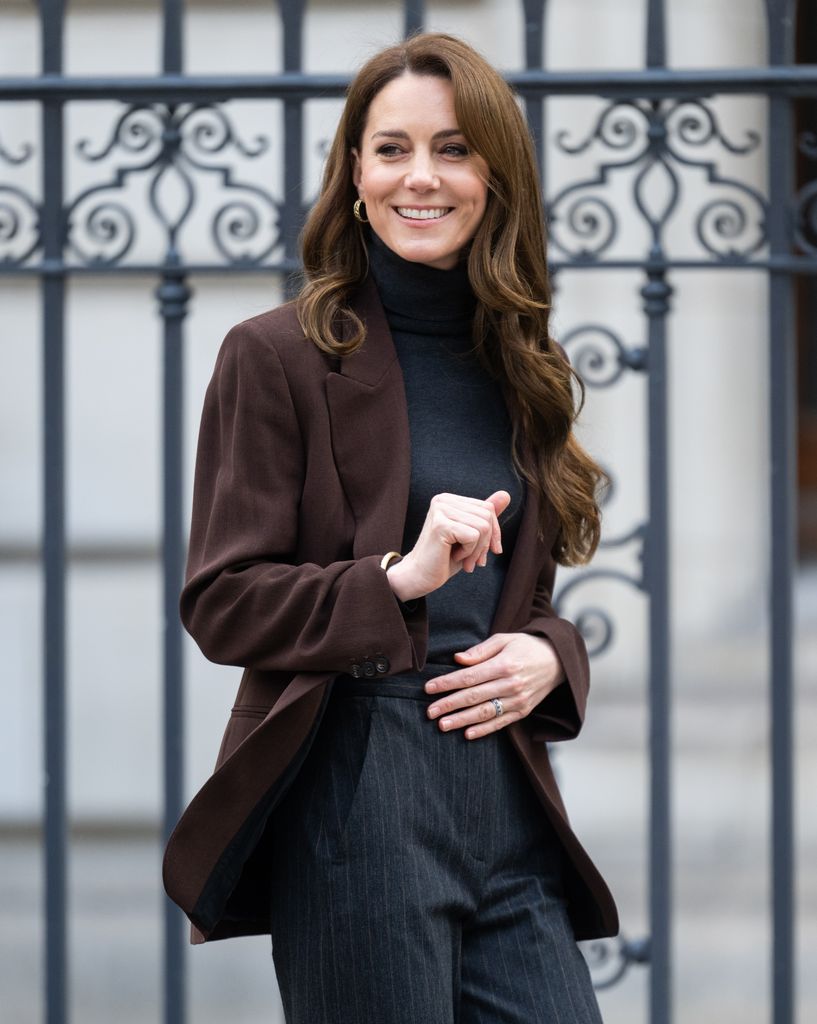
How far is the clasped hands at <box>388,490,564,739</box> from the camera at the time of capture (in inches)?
74.6

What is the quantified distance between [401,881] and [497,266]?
0.78 meters

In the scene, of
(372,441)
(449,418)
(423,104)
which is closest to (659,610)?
(449,418)

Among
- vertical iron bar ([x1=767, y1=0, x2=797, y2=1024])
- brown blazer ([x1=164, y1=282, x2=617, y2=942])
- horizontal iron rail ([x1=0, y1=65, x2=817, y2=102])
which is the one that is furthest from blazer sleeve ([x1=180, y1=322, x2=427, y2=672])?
vertical iron bar ([x1=767, y1=0, x2=797, y2=1024])

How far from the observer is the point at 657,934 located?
10.7 feet

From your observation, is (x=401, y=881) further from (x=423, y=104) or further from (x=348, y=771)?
(x=423, y=104)

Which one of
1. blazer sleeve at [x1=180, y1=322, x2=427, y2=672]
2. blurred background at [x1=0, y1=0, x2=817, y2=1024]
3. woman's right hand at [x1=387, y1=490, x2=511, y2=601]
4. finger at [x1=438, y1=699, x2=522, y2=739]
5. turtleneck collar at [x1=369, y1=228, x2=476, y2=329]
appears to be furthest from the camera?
blurred background at [x1=0, y1=0, x2=817, y2=1024]

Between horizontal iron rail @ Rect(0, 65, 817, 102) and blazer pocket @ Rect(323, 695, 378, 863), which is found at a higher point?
horizontal iron rail @ Rect(0, 65, 817, 102)

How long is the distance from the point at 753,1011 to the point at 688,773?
87cm

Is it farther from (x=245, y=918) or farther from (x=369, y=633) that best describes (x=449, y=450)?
(x=245, y=918)

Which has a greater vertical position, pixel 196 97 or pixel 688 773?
pixel 196 97

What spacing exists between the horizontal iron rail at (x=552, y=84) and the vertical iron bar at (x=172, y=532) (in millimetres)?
71

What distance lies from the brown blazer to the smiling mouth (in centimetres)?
13

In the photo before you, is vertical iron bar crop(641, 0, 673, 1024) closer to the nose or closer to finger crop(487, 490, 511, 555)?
the nose

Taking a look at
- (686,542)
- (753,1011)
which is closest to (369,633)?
(753,1011)
